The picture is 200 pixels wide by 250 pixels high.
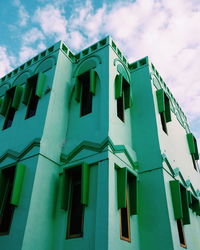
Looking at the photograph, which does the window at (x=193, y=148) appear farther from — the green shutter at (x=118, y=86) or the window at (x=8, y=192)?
the window at (x=8, y=192)

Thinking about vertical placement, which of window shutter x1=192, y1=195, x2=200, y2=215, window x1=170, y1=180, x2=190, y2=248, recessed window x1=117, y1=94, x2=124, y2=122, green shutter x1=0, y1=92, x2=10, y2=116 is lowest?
window x1=170, y1=180, x2=190, y2=248

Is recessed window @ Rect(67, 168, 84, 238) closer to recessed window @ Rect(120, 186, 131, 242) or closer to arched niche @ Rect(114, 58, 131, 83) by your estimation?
recessed window @ Rect(120, 186, 131, 242)

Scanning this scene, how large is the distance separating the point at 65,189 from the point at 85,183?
2.03ft

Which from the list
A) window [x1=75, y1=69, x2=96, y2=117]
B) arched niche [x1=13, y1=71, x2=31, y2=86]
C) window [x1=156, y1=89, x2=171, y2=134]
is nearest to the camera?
window [x1=75, y1=69, x2=96, y2=117]

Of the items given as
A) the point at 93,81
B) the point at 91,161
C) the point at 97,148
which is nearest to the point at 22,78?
the point at 93,81

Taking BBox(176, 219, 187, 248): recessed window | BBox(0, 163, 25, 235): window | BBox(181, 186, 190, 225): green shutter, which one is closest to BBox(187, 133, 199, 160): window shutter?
BBox(181, 186, 190, 225): green shutter

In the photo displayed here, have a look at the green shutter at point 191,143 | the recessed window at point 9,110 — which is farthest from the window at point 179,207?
the recessed window at point 9,110

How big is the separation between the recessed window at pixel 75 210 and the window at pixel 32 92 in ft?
8.77

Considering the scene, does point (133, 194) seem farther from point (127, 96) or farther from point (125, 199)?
point (127, 96)

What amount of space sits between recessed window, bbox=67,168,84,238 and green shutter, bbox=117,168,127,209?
0.87 meters

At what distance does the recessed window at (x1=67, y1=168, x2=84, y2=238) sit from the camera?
530 centimetres

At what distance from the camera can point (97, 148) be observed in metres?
5.94

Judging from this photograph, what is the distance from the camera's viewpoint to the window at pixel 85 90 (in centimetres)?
733

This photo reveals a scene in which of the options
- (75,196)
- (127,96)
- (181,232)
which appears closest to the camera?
(75,196)
